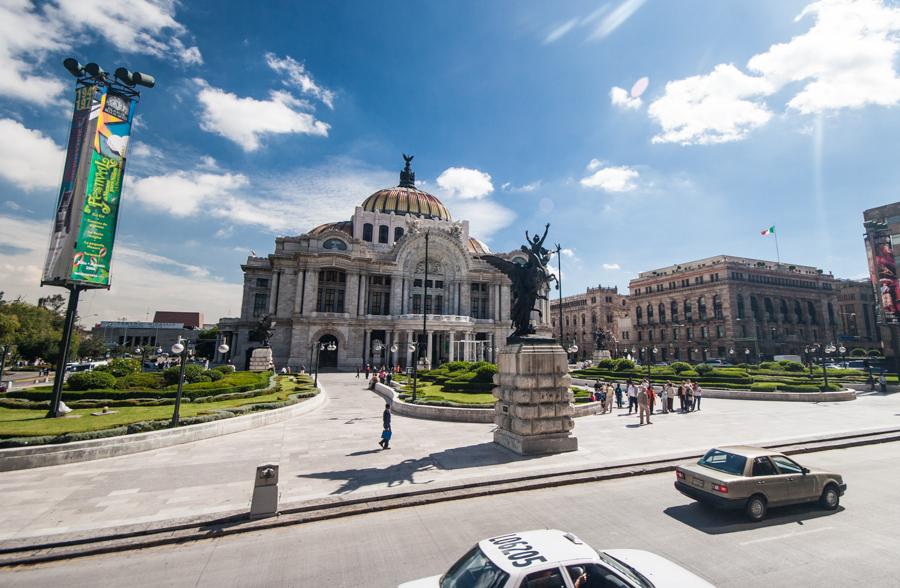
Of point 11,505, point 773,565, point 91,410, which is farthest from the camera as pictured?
point 91,410

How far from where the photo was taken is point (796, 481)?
8672 millimetres

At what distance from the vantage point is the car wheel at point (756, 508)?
8281mm

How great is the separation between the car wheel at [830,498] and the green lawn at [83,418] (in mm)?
20729

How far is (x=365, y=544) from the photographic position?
763 centimetres

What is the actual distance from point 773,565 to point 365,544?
Result: 23.1ft

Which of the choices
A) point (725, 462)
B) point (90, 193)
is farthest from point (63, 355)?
point (725, 462)

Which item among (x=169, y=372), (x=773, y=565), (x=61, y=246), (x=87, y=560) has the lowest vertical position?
(x=87, y=560)

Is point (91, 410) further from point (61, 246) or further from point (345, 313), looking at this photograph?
point (345, 313)

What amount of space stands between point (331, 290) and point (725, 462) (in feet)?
177

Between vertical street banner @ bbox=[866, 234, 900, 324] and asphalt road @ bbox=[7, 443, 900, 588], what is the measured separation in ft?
162

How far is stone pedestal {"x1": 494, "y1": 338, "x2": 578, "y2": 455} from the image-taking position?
13.7 meters

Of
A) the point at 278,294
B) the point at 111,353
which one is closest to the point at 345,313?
the point at 278,294

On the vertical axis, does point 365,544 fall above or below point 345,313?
below

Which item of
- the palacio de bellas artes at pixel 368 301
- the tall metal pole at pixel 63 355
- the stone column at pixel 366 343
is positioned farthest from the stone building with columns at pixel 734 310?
the tall metal pole at pixel 63 355
